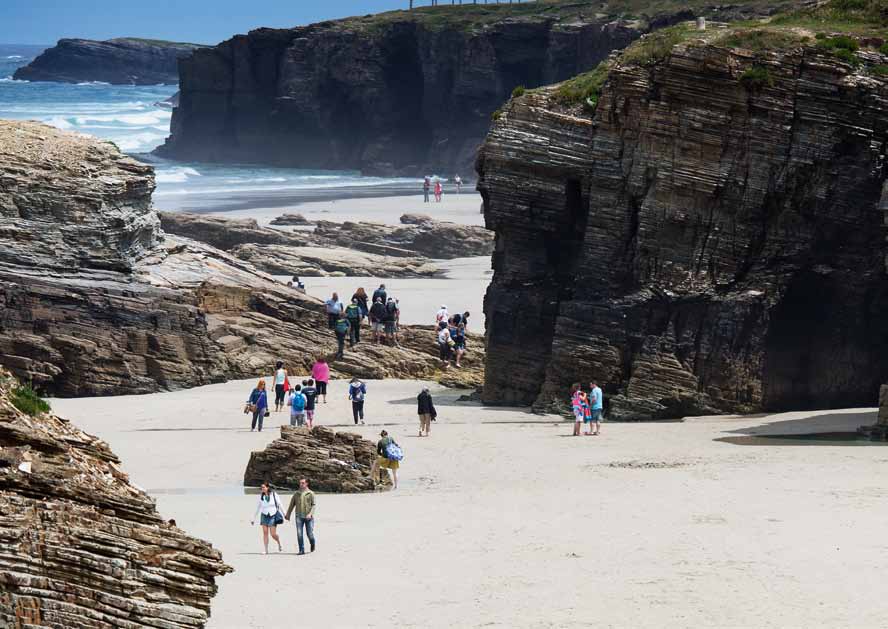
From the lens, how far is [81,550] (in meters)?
11.7

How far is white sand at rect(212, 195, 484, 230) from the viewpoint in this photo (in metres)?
67.1

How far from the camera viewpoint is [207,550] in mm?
12219

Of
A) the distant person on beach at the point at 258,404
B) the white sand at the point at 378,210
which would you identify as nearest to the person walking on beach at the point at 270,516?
the distant person on beach at the point at 258,404

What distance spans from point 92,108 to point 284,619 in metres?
149

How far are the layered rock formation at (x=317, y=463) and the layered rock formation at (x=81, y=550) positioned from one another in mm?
10257

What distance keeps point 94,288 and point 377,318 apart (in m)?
7.02

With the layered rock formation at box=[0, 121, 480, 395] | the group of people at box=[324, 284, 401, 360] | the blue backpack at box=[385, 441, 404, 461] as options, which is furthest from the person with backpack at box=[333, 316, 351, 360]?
the blue backpack at box=[385, 441, 404, 461]

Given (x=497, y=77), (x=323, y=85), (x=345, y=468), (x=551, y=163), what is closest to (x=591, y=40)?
(x=497, y=77)

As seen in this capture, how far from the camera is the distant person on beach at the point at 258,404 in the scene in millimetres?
27547

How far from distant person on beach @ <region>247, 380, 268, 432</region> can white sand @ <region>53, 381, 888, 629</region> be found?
44 centimetres

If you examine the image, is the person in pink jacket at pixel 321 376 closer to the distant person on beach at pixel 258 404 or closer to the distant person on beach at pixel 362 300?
the distant person on beach at pixel 258 404

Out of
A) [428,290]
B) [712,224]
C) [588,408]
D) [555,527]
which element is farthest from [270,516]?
Result: [428,290]

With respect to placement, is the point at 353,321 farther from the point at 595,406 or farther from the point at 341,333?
the point at 595,406

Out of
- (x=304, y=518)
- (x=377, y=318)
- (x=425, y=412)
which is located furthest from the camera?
(x=377, y=318)
